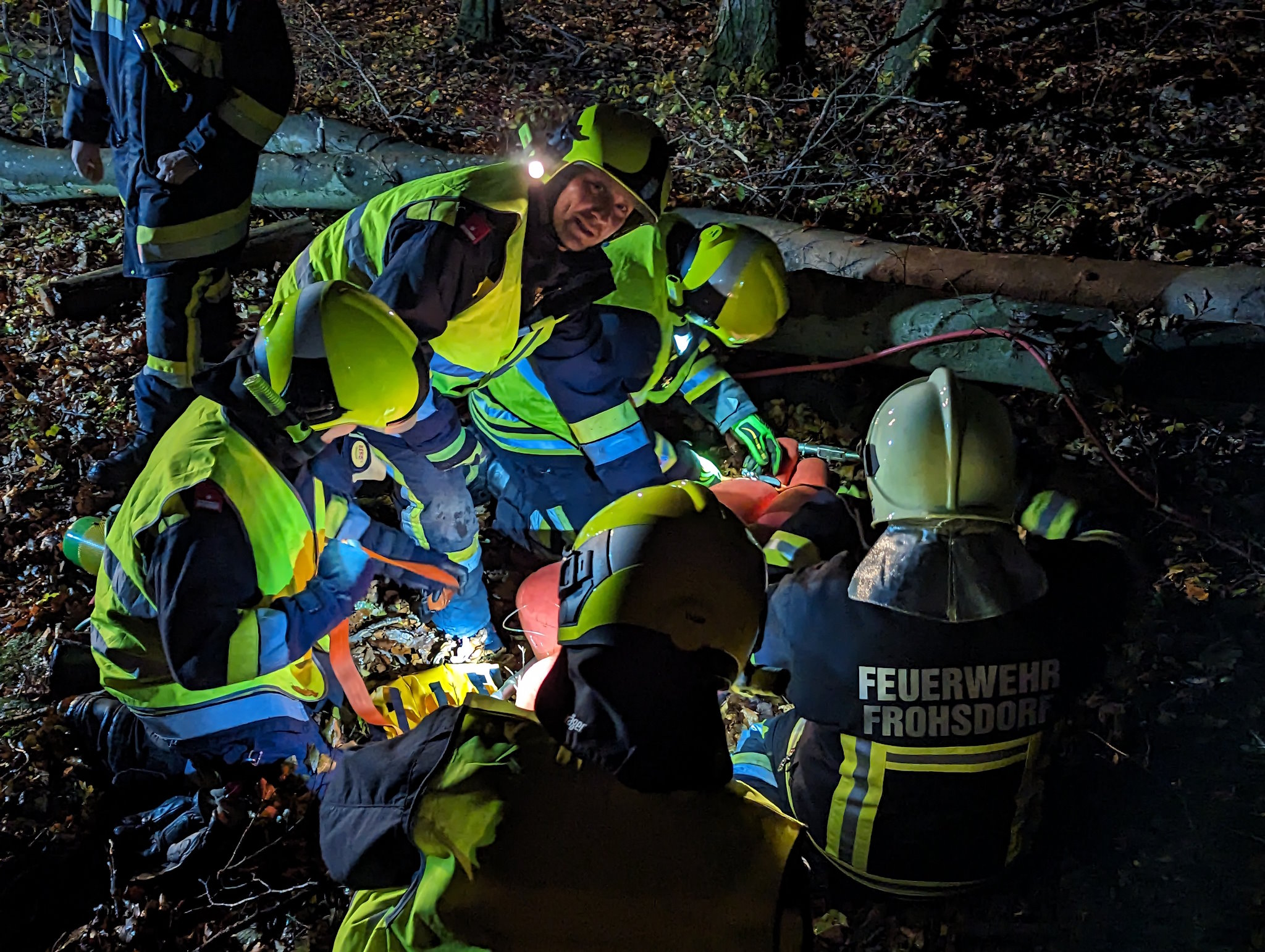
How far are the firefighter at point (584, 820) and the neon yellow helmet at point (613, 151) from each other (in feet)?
7.68

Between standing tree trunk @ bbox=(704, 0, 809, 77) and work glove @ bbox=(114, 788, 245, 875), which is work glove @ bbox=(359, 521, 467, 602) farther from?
standing tree trunk @ bbox=(704, 0, 809, 77)

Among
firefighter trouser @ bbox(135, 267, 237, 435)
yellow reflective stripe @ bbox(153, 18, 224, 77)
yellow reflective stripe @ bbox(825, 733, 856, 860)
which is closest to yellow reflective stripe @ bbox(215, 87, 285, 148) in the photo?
yellow reflective stripe @ bbox(153, 18, 224, 77)

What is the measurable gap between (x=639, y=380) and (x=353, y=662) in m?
1.94

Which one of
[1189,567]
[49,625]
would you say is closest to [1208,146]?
[1189,567]

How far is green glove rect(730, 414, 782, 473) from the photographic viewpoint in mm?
4543

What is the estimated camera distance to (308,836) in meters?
3.43

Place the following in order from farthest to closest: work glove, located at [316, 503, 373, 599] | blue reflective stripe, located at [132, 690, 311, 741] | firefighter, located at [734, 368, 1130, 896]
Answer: blue reflective stripe, located at [132, 690, 311, 741] → work glove, located at [316, 503, 373, 599] → firefighter, located at [734, 368, 1130, 896]

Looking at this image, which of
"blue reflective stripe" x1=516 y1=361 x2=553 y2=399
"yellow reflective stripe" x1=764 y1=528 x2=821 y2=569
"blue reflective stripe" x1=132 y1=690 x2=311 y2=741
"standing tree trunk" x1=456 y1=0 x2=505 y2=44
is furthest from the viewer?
"standing tree trunk" x1=456 y1=0 x2=505 y2=44

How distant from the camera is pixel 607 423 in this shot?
432cm

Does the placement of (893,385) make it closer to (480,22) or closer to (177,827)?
(177,827)

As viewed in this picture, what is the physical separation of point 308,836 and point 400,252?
7.67 feet

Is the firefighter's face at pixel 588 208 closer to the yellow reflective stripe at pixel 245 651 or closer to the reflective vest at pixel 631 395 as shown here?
the reflective vest at pixel 631 395

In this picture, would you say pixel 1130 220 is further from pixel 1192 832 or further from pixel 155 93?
pixel 155 93

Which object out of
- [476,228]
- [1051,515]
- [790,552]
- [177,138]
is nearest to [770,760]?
[790,552]
